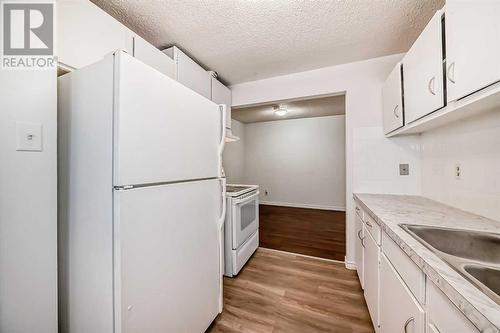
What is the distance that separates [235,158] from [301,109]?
2065 mm

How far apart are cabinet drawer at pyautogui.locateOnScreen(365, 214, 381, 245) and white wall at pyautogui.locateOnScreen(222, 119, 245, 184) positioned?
345 centimetres

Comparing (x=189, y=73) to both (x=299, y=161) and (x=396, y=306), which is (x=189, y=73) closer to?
(x=396, y=306)

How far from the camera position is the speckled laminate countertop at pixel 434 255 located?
47 cm

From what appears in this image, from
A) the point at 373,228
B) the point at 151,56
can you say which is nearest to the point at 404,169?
the point at 373,228

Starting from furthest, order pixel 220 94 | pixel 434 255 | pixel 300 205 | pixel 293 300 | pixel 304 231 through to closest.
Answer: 1. pixel 300 205
2. pixel 304 231
3. pixel 220 94
4. pixel 293 300
5. pixel 434 255

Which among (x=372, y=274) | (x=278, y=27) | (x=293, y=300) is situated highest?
(x=278, y=27)

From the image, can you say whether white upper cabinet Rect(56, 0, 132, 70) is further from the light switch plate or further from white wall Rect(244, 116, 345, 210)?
white wall Rect(244, 116, 345, 210)

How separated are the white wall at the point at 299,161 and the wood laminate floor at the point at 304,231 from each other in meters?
0.44

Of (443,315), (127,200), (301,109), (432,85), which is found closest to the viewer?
(443,315)

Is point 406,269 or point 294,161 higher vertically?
point 294,161

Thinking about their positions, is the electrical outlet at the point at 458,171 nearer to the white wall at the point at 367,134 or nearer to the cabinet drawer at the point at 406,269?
the white wall at the point at 367,134

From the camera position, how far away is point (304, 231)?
11.4 ft

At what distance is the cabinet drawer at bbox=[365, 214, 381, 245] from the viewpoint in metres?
1.23

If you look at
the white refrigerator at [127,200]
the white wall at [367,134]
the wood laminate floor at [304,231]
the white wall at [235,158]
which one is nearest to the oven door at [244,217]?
the wood laminate floor at [304,231]
